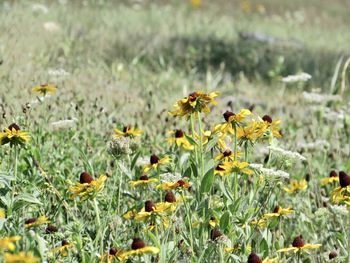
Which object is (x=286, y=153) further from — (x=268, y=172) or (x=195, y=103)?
(x=195, y=103)

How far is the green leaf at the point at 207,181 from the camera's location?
9.30 feet

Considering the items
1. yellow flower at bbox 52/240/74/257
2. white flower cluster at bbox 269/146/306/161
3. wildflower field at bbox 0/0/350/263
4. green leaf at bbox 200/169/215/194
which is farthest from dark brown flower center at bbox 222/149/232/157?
yellow flower at bbox 52/240/74/257

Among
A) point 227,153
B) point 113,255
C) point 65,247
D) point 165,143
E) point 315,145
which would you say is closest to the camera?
point 113,255

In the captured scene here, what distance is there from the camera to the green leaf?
9.30 feet

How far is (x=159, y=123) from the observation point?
17.4 ft

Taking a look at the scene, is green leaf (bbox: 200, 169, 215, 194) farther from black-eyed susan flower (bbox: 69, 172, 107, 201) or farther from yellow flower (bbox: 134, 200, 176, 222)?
black-eyed susan flower (bbox: 69, 172, 107, 201)

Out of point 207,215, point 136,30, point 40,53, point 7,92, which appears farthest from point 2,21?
point 207,215

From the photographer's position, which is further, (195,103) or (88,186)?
(195,103)

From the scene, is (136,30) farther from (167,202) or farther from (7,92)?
(167,202)

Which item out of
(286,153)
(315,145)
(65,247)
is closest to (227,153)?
(286,153)

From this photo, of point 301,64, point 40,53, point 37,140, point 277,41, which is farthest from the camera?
point 277,41

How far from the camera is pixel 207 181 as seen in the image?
9.34 feet

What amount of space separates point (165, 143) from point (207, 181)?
1.97m

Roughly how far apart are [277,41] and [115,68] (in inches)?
172
